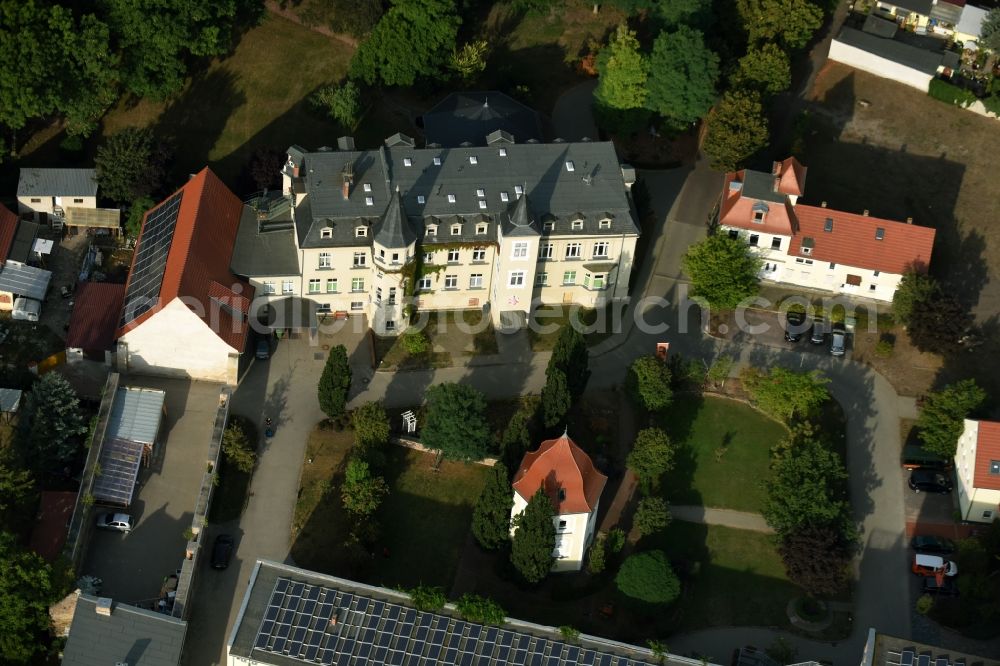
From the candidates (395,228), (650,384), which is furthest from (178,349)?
(650,384)

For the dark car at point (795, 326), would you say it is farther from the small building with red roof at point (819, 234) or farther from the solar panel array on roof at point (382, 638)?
the solar panel array on roof at point (382, 638)

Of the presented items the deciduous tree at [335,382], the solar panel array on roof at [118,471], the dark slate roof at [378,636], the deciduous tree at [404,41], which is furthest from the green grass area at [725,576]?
the deciduous tree at [404,41]

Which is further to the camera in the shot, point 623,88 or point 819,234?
point 623,88

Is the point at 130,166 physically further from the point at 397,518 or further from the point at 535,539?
the point at 535,539

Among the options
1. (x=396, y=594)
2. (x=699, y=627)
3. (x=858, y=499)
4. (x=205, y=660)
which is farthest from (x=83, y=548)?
(x=858, y=499)

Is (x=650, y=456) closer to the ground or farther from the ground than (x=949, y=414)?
closer to the ground
